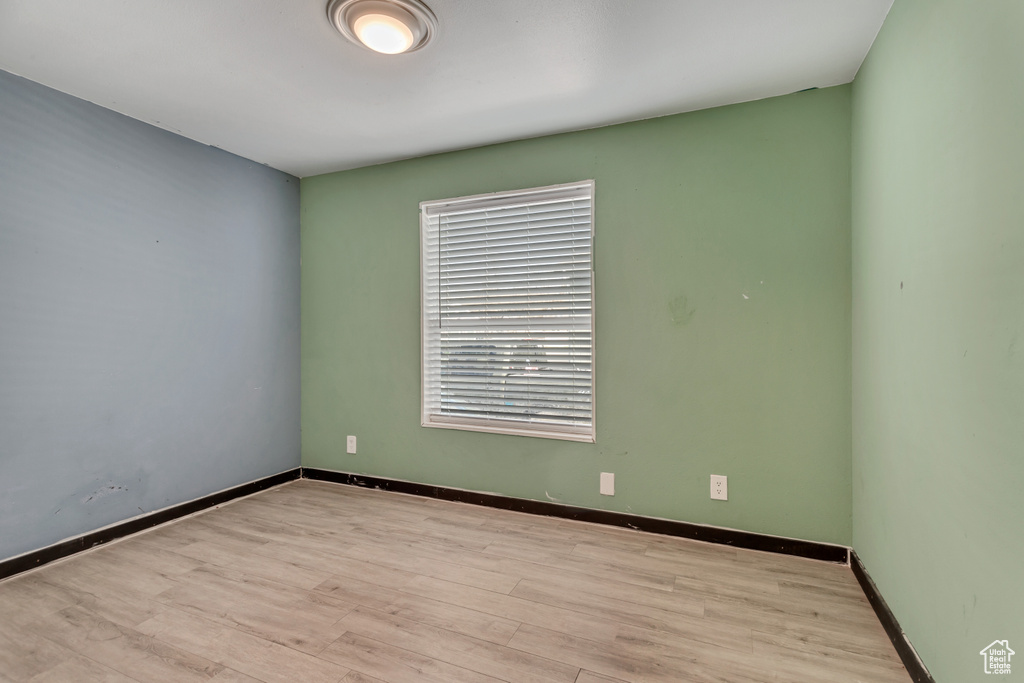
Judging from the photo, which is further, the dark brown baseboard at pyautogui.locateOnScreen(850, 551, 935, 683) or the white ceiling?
the white ceiling

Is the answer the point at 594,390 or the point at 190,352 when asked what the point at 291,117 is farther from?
the point at 594,390

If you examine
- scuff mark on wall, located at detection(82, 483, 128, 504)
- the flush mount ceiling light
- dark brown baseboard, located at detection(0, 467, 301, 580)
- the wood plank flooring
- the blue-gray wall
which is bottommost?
the wood plank flooring

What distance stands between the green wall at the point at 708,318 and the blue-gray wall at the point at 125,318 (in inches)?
55.7

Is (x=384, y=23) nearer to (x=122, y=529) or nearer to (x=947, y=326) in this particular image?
(x=947, y=326)

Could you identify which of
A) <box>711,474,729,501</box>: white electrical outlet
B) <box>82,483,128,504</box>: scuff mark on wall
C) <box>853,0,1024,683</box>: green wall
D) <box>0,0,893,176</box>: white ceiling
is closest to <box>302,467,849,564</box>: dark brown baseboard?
<box>711,474,729,501</box>: white electrical outlet

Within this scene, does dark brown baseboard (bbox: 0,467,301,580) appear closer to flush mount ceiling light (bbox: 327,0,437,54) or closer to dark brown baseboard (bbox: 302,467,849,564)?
dark brown baseboard (bbox: 302,467,849,564)

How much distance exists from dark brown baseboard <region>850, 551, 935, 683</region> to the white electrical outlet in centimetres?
63

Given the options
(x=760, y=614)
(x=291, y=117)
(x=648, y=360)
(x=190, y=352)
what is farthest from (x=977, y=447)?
(x=190, y=352)

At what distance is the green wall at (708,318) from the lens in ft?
8.20

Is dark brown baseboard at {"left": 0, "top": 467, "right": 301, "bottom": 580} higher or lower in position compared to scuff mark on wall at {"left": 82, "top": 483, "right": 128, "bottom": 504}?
lower

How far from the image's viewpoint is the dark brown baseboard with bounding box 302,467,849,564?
251 cm

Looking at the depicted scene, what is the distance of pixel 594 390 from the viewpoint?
2.98 meters

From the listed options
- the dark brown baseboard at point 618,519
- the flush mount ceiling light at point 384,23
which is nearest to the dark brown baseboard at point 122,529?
the dark brown baseboard at point 618,519

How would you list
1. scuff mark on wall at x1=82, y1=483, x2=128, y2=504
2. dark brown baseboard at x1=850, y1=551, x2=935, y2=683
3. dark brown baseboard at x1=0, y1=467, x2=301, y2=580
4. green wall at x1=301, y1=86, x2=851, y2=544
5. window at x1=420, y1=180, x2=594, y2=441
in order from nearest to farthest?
1. dark brown baseboard at x1=850, y1=551, x2=935, y2=683
2. dark brown baseboard at x1=0, y1=467, x2=301, y2=580
3. green wall at x1=301, y1=86, x2=851, y2=544
4. scuff mark on wall at x1=82, y1=483, x2=128, y2=504
5. window at x1=420, y1=180, x2=594, y2=441
